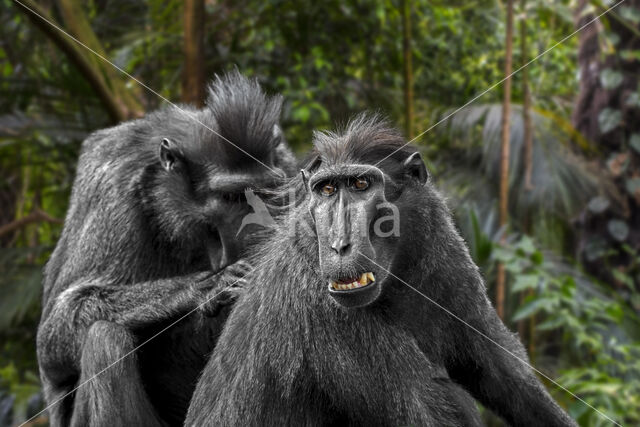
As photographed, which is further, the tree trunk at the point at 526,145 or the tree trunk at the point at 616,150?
the tree trunk at the point at 616,150

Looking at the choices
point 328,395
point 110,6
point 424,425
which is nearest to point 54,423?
point 328,395

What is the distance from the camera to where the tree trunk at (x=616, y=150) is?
272 inches

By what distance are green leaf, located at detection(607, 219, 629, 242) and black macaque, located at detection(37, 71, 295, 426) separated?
4.01m

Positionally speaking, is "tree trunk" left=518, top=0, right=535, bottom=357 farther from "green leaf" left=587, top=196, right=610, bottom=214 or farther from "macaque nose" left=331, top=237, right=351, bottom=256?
"macaque nose" left=331, top=237, right=351, bottom=256

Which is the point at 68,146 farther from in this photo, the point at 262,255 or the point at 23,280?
the point at 262,255

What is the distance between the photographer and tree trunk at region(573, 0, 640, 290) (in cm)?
691

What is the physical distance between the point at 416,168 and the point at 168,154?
142 cm

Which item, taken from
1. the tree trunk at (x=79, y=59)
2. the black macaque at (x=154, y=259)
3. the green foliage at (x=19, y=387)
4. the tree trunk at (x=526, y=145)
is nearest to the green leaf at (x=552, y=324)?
the tree trunk at (x=526, y=145)

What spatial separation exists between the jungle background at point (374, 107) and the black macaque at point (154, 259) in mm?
1818

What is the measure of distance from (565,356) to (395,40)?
3.16m

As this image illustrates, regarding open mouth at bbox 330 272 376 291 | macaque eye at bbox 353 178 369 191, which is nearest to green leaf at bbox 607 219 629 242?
macaque eye at bbox 353 178 369 191

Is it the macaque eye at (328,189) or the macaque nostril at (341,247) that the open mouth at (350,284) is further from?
the macaque eye at (328,189)

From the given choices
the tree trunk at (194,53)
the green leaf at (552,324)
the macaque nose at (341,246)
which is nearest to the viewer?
the macaque nose at (341,246)

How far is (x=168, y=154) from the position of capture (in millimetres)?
3695
